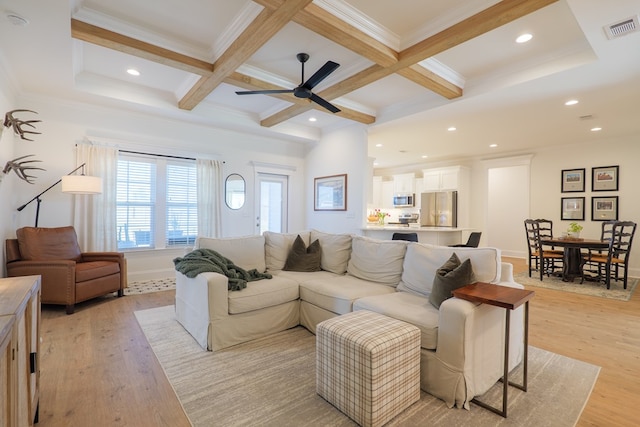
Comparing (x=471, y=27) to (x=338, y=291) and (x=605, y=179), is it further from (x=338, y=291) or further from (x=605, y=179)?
(x=605, y=179)

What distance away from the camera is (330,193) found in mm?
6082

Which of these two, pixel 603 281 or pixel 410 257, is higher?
pixel 410 257

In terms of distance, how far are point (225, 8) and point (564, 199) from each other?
7.45 meters

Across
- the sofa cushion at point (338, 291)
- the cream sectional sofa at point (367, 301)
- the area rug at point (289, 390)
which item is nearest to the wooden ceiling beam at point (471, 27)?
the cream sectional sofa at point (367, 301)

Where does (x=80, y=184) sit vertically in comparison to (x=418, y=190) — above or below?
below

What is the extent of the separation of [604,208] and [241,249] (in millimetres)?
7151

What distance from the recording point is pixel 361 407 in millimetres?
1684

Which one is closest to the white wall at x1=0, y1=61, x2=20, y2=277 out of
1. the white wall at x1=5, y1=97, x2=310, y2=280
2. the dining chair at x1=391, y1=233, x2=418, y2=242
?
the white wall at x1=5, y1=97, x2=310, y2=280

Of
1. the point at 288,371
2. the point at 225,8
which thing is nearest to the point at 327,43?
the point at 225,8

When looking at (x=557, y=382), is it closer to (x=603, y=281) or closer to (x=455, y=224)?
(x=603, y=281)

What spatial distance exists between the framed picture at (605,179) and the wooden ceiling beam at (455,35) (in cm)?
539

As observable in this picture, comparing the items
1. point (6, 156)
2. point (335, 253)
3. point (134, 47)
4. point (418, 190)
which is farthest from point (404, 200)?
point (6, 156)

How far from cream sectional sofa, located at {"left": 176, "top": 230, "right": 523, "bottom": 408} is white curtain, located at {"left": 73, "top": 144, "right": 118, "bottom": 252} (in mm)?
2208

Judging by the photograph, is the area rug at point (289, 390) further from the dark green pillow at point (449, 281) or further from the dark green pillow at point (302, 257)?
the dark green pillow at point (302, 257)
